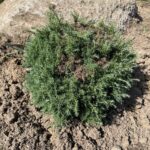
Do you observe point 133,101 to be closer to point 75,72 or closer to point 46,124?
point 75,72

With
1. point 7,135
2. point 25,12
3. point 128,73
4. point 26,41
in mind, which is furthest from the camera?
point 25,12

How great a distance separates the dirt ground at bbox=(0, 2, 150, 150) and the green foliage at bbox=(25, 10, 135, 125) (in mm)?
147

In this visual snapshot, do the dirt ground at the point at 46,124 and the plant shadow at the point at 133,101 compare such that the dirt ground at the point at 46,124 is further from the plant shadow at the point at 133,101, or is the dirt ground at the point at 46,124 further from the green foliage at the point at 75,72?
the green foliage at the point at 75,72

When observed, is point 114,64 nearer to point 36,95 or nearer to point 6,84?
point 36,95

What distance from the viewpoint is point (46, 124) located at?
4246 millimetres

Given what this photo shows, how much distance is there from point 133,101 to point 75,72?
1.02 meters

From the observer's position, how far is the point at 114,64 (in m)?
4.20

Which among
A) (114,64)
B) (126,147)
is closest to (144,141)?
(126,147)

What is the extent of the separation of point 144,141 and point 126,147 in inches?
10.3

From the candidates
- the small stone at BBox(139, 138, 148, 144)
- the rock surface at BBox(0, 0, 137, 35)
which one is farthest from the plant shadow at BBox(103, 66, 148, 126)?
the rock surface at BBox(0, 0, 137, 35)

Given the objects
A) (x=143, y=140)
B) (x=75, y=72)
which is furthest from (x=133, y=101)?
(x=75, y=72)

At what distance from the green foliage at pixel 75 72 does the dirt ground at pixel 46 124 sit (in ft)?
0.48

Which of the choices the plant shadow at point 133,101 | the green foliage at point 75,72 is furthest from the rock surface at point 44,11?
the plant shadow at point 133,101

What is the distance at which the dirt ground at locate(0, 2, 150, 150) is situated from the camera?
407 cm
